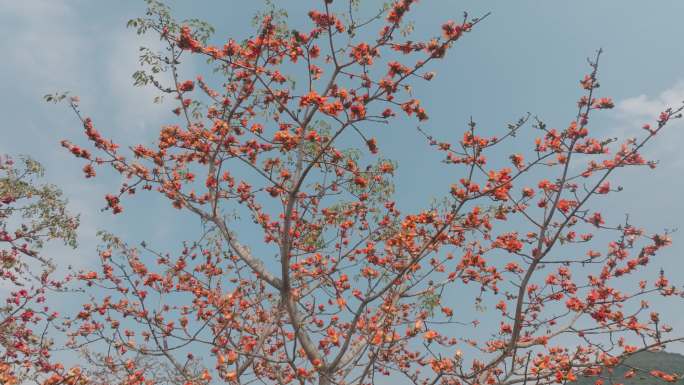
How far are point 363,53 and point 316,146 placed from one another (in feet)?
5.58

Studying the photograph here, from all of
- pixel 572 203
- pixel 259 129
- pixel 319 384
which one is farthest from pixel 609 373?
pixel 259 129

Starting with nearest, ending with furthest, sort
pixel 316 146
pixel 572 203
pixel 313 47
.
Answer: pixel 572 203, pixel 313 47, pixel 316 146

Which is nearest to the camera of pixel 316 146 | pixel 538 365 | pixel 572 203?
pixel 538 365

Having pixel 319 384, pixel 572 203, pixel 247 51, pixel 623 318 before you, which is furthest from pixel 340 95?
pixel 623 318

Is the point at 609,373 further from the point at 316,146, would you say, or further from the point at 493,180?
the point at 316,146

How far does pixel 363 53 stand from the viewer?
5.24m

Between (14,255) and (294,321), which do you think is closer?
(294,321)

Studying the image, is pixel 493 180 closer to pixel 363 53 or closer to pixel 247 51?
pixel 363 53

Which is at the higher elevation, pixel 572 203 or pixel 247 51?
pixel 247 51

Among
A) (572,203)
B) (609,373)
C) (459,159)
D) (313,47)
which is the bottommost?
(609,373)

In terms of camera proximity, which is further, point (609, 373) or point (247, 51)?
point (247, 51)

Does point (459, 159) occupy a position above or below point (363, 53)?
below

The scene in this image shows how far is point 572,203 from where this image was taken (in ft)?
17.1

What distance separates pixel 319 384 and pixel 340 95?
322 centimetres
